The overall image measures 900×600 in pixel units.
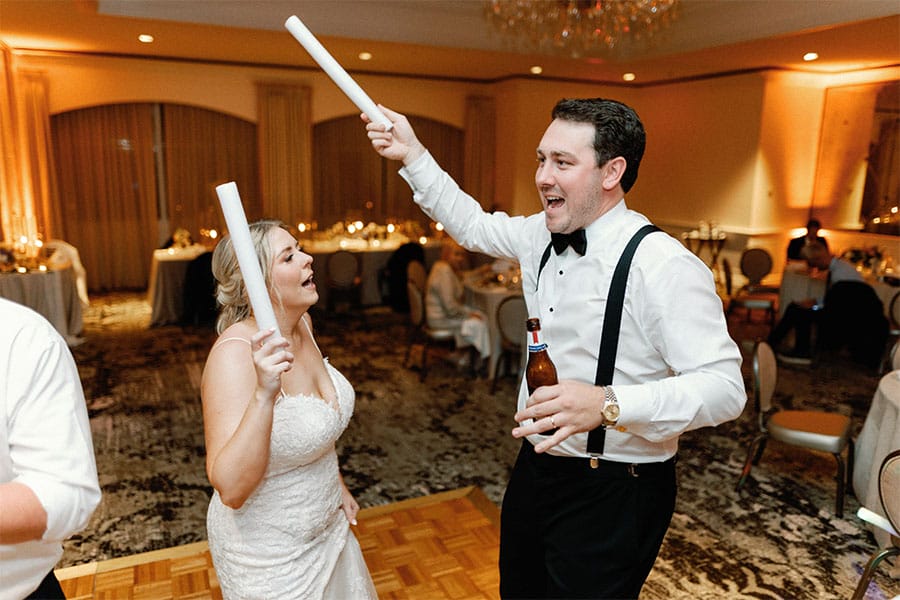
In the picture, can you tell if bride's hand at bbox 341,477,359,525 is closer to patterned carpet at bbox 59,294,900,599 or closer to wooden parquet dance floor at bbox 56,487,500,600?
wooden parquet dance floor at bbox 56,487,500,600

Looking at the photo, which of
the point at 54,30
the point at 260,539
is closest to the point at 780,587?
the point at 260,539

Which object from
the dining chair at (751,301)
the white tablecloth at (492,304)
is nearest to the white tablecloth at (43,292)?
the white tablecloth at (492,304)

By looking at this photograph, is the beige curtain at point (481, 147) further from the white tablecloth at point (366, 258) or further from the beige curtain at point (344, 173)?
the white tablecloth at point (366, 258)

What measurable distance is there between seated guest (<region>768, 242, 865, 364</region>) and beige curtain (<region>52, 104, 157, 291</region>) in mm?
8499

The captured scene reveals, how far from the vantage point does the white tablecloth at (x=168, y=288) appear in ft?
24.2

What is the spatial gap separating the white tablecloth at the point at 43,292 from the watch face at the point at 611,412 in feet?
20.2

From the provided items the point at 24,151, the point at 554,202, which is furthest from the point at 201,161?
the point at 554,202

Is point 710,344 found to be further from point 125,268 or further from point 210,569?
point 125,268

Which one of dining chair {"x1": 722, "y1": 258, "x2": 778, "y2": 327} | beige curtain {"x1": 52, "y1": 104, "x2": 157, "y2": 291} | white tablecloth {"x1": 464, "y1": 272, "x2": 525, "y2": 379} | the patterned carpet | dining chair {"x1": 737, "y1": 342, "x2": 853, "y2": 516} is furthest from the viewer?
beige curtain {"x1": 52, "y1": 104, "x2": 157, "y2": 291}

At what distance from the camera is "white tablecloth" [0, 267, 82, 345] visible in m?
6.00

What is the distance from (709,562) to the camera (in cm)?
304

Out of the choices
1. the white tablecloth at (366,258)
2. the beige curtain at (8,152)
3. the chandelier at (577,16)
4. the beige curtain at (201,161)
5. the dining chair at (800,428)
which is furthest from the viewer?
the beige curtain at (201,161)

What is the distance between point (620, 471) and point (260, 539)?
950 mm

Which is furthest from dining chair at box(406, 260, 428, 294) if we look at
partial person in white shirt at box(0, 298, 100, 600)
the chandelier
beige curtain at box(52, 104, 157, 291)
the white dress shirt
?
beige curtain at box(52, 104, 157, 291)
